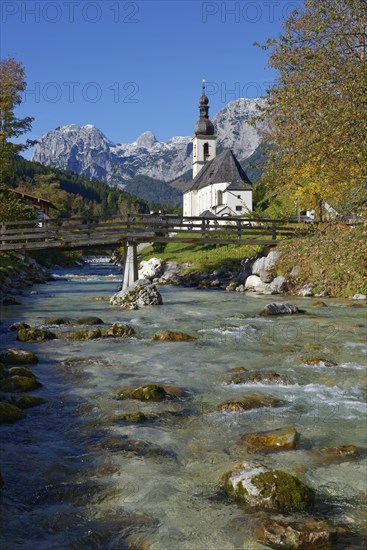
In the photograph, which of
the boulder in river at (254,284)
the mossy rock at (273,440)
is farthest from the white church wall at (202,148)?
Answer: the mossy rock at (273,440)

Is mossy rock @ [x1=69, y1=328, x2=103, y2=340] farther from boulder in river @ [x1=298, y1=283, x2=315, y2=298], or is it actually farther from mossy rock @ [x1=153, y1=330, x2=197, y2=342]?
boulder in river @ [x1=298, y1=283, x2=315, y2=298]

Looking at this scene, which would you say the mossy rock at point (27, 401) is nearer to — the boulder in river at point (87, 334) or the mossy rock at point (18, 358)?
the mossy rock at point (18, 358)

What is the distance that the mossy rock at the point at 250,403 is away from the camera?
28.7ft

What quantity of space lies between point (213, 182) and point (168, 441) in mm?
80081

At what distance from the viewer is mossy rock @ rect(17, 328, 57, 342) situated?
15.3 m

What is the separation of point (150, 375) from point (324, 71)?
9304mm

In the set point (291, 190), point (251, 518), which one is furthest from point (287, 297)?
point (251, 518)

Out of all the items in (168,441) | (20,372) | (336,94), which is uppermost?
(336,94)

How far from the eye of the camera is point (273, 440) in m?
7.25

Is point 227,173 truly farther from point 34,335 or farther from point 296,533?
point 296,533

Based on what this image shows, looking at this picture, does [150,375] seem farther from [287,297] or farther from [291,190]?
[291,190]

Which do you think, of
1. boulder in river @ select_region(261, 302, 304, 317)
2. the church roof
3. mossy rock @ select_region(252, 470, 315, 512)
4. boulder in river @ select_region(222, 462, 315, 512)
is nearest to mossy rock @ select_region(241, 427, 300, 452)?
boulder in river @ select_region(222, 462, 315, 512)

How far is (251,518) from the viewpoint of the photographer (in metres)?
5.36

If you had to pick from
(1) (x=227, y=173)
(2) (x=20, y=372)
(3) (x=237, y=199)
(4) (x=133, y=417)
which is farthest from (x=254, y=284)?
(1) (x=227, y=173)
